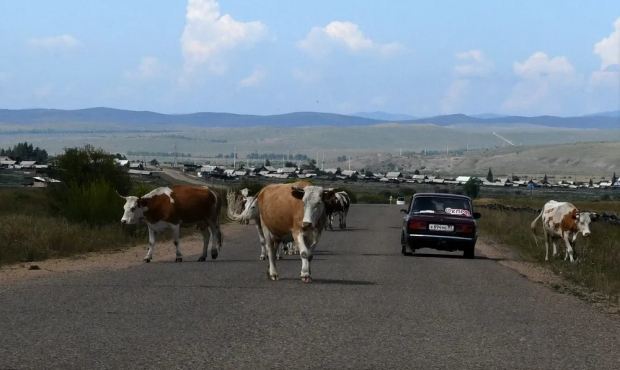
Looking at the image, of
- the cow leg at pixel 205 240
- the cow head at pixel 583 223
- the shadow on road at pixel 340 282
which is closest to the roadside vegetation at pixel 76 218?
the cow leg at pixel 205 240

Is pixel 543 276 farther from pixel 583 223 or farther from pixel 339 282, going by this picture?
pixel 339 282

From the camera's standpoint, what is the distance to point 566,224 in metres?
29.8

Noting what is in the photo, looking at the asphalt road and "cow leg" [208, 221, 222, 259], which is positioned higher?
the asphalt road

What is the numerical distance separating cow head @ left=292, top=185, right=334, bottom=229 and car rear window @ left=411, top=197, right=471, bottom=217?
1039cm

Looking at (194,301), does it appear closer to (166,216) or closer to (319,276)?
(319,276)

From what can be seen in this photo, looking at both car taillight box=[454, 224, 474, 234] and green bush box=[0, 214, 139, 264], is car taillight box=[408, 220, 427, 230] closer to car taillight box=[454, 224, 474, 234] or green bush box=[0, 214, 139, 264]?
car taillight box=[454, 224, 474, 234]

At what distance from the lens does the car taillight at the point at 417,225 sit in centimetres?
2923

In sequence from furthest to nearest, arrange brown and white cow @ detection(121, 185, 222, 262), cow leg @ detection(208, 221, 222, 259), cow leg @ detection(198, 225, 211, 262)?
cow leg @ detection(208, 221, 222, 259), brown and white cow @ detection(121, 185, 222, 262), cow leg @ detection(198, 225, 211, 262)

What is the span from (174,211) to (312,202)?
741cm

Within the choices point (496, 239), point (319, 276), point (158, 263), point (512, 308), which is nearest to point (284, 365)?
point (512, 308)

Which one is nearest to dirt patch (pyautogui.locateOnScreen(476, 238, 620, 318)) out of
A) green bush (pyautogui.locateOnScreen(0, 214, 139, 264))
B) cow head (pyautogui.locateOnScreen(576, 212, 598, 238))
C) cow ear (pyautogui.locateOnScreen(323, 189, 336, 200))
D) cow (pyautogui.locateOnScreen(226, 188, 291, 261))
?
cow head (pyautogui.locateOnScreen(576, 212, 598, 238))

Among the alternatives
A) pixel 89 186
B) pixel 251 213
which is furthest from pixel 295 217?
pixel 89 186

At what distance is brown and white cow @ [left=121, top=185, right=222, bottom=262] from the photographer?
26688 mm

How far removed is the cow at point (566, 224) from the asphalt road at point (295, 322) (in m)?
7.05
